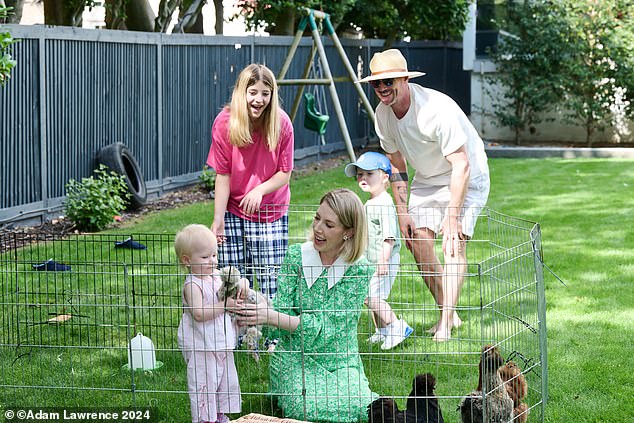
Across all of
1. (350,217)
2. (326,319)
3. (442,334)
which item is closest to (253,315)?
(326,319)

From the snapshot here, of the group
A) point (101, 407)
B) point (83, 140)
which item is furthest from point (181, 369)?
point (83, 140)

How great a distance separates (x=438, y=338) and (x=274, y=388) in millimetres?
1142

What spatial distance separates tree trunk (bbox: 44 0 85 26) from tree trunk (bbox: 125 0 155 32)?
29.1 inches

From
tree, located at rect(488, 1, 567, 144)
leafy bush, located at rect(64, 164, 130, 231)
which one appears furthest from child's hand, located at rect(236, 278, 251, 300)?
tree, located at rect(488, 1, 567, 144)

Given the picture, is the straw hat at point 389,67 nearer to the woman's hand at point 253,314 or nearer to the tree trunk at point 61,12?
the woman's hand at point 253,314

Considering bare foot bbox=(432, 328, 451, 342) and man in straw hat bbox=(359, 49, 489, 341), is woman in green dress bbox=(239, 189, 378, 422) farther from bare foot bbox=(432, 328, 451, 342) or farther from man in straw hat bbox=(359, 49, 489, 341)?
bare foot bbox=(432, 328, 451, 342)

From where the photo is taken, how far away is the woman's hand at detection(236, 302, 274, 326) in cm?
387

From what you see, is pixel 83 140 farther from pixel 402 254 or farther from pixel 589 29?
pixel 589 29

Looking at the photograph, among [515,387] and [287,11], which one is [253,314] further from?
[287,11]

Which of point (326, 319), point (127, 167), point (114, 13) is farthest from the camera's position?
point (114, 13)

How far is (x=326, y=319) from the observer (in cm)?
419

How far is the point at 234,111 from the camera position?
16.6ft

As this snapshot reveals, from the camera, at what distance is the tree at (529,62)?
15.4 m

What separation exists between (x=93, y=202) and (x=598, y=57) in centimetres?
943
